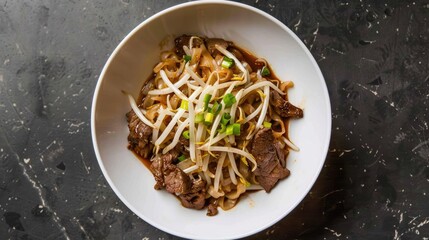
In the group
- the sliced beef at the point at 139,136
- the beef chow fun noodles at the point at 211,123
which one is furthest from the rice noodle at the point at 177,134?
the sliced beef at the point at 139,136

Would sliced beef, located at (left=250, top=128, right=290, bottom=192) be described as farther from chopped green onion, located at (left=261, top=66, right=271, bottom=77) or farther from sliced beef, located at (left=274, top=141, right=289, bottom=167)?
chopped green onion, located at (left=261, top=66, right=271, bottom=77)

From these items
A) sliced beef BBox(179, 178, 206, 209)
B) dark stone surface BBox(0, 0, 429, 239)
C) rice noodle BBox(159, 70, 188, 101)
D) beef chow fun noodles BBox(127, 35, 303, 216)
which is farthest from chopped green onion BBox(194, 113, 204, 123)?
dark stone surface BBox(0, 0, 429, 239)

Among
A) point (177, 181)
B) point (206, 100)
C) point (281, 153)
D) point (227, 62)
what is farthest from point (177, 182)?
point (227, 62)

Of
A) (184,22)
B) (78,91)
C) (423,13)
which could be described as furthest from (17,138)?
(423,13)

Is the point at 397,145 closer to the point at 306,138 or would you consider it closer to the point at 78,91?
the point at 306,138

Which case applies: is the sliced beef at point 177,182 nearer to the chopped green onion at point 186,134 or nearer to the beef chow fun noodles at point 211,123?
the beef chow fun noodles at point 211,123

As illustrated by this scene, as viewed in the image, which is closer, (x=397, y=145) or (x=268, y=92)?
(x=268, y=92)

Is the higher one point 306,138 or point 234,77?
point 234,77
